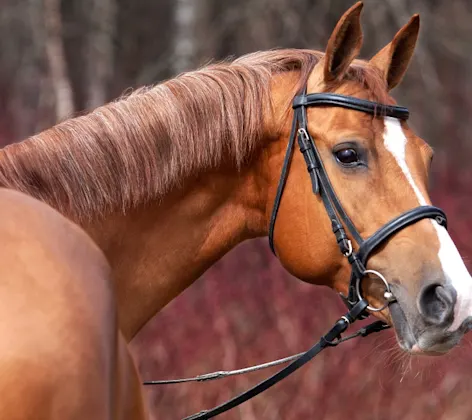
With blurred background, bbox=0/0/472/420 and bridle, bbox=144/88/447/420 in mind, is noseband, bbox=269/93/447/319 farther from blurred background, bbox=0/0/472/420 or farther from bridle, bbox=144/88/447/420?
blurred background, bbox=0/0/472/420

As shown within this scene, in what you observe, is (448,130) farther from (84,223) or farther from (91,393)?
(91,393)

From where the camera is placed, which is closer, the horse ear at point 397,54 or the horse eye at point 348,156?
the horse eye at point 348,156

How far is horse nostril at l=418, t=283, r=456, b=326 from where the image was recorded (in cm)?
252

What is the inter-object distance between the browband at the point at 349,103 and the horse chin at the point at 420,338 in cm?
66

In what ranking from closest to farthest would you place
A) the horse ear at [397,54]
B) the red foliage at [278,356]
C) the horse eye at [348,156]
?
1. the horse eye at [348,156]
2. the horse ear at [397,54]
3. the red foliage at [278,356]

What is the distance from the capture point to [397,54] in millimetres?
3113

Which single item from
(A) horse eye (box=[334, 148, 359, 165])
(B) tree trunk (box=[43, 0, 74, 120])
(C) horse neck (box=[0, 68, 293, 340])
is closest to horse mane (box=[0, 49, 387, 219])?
(C) horse neck (box=[0, 68, 293, 340])

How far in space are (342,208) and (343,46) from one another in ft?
1.91

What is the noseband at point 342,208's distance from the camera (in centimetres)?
265

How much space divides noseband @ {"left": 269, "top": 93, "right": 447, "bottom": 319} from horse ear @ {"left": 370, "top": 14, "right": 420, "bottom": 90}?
27cm

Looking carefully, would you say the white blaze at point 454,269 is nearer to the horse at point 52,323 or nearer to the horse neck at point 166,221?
the horse neck at point 166,221

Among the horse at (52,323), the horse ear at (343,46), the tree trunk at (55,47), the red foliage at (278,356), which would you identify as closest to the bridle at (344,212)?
the horse ear at (343,46)

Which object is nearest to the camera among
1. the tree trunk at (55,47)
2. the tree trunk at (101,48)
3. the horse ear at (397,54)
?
the horse ear at (397,54)

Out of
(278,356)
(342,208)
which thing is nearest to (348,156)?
(342,208)
